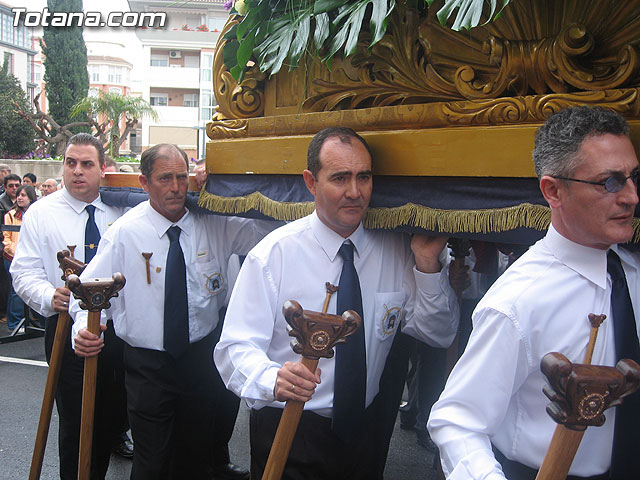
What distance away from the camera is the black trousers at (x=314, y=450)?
2371 millimetres

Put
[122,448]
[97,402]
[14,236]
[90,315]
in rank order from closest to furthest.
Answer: [90,315] → [97,402] → [122,448] → [14,236]

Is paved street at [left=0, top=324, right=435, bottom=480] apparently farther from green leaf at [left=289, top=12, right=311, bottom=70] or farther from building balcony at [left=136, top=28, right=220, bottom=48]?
building balcony at [left=136, top=28, right=220, bottom=48]

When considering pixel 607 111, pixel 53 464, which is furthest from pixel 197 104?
pixel 607 111

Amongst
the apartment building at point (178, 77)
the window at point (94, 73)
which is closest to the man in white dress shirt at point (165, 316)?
the apartment building at point (178, 77)

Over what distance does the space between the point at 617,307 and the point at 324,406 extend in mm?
1155

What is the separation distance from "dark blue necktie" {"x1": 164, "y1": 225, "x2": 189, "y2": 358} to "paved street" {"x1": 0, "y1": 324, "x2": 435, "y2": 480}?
1.47 m

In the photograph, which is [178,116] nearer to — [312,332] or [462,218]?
[462,218]

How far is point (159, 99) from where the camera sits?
40.9 m

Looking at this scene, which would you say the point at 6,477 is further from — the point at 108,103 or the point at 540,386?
the point at 108,103

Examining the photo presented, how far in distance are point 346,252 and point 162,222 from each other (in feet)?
4.58

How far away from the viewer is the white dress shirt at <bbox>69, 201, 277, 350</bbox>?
3.33 metres

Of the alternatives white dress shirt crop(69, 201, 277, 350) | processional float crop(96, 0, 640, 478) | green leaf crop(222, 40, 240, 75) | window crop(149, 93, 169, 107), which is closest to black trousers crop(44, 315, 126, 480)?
white dress shirt crop(69, 201, 277, 350)

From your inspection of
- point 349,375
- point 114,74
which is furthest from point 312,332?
point 114,74

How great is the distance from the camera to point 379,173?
2.45m
